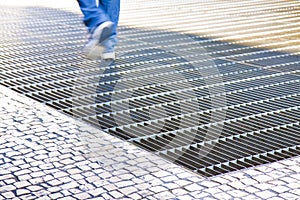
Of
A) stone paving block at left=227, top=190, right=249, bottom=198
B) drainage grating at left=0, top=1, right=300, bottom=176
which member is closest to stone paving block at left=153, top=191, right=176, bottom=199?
stone paving block at left=227, top=190, right=249, bottom=198

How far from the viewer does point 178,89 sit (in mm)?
5445

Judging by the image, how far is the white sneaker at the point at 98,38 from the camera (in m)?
5.15

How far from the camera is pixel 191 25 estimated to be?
8320 millimetres

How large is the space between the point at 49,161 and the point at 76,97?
141cm

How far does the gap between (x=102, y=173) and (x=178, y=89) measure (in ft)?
6.06

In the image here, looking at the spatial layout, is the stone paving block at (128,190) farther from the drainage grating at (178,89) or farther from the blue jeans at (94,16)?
the blue jeans at (94,16)

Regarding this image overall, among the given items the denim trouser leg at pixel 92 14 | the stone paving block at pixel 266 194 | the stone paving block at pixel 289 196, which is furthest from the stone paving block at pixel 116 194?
the denim trouser leg at pixel 92 14

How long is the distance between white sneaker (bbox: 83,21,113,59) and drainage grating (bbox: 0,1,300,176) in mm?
360

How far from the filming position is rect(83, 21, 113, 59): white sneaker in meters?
5.15

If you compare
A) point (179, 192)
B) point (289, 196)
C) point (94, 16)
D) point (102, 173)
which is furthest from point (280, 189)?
point (94, 16)

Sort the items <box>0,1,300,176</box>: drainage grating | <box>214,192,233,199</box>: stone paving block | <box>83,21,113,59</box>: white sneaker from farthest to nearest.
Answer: <box>83,21,113,59</box>: white sneaker → <box>0,1,300,176</box>: drainage grating → <box>214,192,233,199</box>: stone paving block

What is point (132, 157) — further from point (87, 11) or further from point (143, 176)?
point (87, 11)

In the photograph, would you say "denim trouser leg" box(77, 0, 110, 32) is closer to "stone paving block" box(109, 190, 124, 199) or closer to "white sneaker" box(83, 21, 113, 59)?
"white sneaker" box(83, 21, 113, 59)

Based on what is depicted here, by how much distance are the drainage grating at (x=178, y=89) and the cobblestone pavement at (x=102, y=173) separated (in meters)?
0.15
